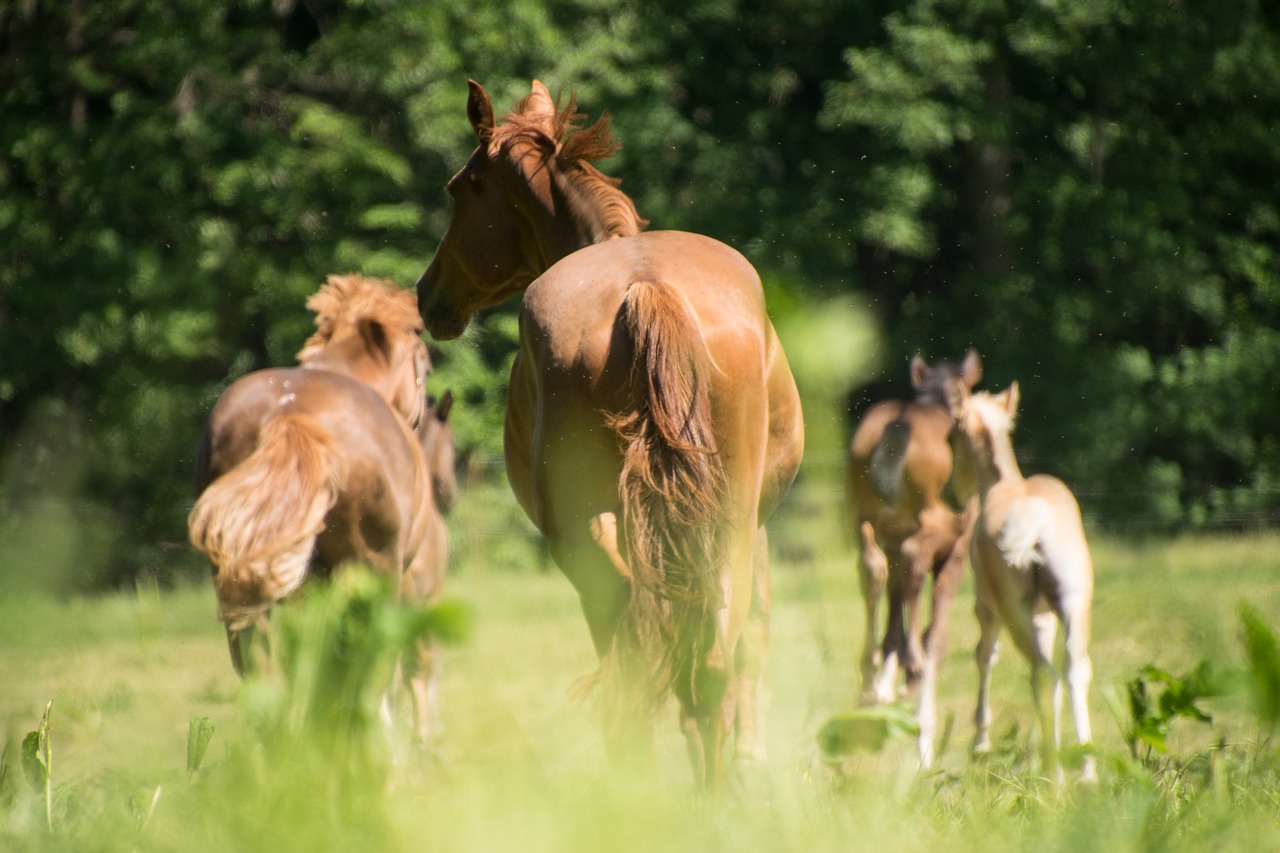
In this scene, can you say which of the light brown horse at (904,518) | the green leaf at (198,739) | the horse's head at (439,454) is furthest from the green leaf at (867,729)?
the horse's head at (439,454)

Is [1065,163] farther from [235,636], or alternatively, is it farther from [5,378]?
[235,636]

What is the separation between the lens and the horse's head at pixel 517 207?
4.28 m

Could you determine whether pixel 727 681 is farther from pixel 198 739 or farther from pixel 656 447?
pixel 198 739

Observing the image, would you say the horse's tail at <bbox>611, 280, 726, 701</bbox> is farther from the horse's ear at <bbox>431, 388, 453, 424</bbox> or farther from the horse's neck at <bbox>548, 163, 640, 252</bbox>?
the horse's ear at <bbox>431, 388, 453, 424</bbox>

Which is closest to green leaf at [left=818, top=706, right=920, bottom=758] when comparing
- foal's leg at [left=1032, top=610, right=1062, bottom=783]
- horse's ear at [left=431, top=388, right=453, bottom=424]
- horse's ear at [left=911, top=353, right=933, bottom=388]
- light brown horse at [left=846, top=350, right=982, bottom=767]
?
foal's leg at [left=1032, top=610, right=1062, bottom=783]

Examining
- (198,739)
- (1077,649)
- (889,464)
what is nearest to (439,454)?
(889,464)

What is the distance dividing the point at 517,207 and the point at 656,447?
1.69 m

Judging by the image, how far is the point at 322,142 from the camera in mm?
17797

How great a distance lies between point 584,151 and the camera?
4.32 meters

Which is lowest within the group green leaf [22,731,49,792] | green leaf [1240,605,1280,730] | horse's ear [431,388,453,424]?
horse's ear [431,388,453,424]

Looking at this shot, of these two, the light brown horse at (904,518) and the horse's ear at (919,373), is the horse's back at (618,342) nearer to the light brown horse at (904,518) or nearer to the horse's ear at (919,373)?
the light brown horse at (904,518)

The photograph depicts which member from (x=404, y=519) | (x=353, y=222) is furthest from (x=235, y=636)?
(x=353, y=222)

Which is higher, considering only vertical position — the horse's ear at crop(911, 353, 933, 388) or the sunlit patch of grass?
the sunlit patch of grass

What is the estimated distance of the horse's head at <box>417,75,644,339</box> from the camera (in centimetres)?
428
